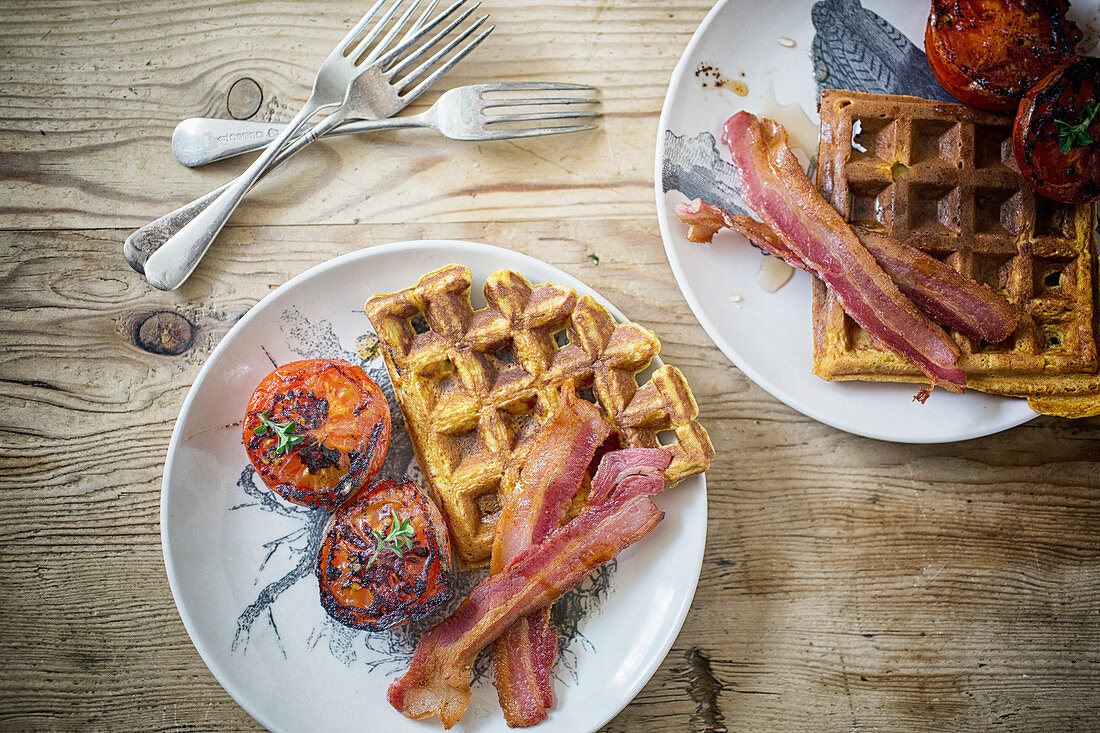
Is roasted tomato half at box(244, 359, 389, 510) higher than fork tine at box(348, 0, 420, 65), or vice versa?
fork tine at box(348, 0, 420, 65)

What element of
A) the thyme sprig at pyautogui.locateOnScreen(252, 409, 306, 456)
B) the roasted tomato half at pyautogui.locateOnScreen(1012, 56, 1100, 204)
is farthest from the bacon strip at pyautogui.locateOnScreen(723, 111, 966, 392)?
the thyme sprig at pyautogui.locateOnScreen(252, 409, 306, 456)

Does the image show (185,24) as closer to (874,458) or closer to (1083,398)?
(874,458)

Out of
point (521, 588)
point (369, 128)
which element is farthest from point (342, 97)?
point (521, 588)

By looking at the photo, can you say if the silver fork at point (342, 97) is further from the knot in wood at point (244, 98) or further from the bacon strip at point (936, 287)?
the bacon strip at point (936, 287)

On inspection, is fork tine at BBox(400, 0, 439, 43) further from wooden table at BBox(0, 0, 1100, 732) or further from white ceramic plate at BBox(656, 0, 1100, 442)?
white ceramic plate at BBox(656, 0, 1100, 442)

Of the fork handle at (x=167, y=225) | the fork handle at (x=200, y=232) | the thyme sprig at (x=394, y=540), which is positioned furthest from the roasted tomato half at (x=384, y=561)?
the fork handle at (x=167, y=225)

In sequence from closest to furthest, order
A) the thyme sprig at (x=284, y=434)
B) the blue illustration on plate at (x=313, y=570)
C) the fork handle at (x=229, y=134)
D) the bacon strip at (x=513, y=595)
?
the thyme sprig at (x=284, y=434) → the bacon strip at (x=513, y=595) → the blue illustration on plate at (x=313, y=570) → the fork handle at (x=229, y=134)

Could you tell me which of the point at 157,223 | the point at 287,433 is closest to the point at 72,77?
the point at 157,223
